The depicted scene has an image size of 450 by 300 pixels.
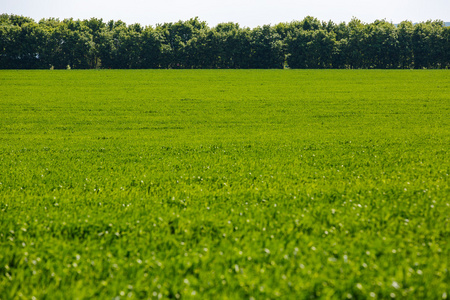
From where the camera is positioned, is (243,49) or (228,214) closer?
(228,214)

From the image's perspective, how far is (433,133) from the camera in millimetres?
18328

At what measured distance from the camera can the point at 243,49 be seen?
102312 mm

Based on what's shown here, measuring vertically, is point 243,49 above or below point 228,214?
above

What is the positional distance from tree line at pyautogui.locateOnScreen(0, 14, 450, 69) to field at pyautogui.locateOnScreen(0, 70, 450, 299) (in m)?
83.4

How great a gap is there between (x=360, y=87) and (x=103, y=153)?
37633 mm

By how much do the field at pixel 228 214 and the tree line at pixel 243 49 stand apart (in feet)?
274

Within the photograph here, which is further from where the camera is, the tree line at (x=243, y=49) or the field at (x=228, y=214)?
the tree line at (x=243, y=49)

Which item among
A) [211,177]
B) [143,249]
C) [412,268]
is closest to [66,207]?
[143,249]

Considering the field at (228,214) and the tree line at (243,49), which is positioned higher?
the tree line at (243,49)

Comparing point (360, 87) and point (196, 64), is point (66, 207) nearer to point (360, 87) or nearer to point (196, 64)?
point (360, 87)

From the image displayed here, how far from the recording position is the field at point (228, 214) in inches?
191

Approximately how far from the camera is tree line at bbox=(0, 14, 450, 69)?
95.2m

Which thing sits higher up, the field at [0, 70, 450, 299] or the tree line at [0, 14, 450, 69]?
the tree line at [0, 14, 450, 69]

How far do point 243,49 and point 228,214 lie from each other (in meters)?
99.5
